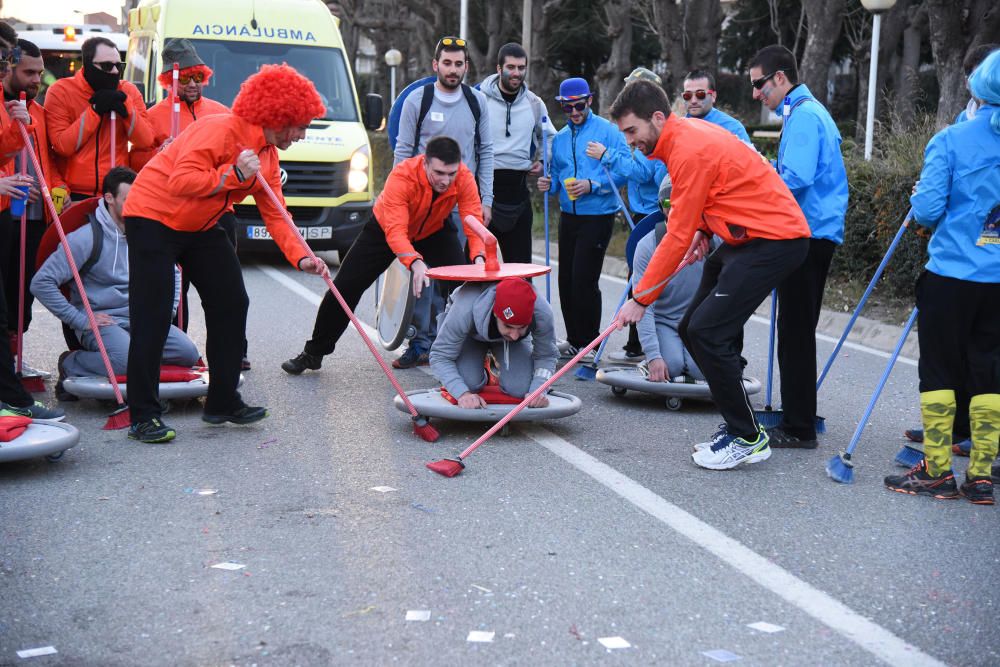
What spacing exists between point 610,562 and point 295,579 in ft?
3.65

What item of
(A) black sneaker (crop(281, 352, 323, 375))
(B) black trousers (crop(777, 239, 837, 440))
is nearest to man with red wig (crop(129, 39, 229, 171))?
(A) black sneaker (crop(281, 352, 323, 375))

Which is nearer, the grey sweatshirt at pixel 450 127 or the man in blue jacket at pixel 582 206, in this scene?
the grey sweatshirt at pixel 450 127

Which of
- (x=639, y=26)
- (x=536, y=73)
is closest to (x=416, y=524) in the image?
(x=536, y=73)

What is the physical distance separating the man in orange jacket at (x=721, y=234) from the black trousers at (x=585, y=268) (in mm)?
2594

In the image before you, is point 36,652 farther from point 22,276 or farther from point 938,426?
point 22,276

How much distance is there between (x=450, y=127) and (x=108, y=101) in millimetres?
2172

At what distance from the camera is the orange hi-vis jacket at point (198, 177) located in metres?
5.89

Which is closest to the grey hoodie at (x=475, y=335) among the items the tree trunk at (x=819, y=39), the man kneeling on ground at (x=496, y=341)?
the man kneeling on ground at (x=496, y=341)

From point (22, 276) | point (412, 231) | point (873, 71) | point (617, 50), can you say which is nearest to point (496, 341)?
point (412, 231)

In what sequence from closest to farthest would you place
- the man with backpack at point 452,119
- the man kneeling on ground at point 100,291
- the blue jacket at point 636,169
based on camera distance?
the man kneeling on ground at point 100,291 < the man with backpack at point 452,119 < the blue jacket at point 636,169

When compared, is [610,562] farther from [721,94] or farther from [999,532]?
[721,94]

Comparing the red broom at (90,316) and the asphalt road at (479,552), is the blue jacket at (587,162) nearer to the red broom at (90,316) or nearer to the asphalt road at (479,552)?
the asphalt road at (479,552)

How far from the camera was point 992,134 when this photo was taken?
206 inches

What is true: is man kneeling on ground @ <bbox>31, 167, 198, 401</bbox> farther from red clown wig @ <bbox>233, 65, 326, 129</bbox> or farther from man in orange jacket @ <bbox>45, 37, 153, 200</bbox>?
red clown wig @ <bbox>233, 65, 326, 129</bbox>
